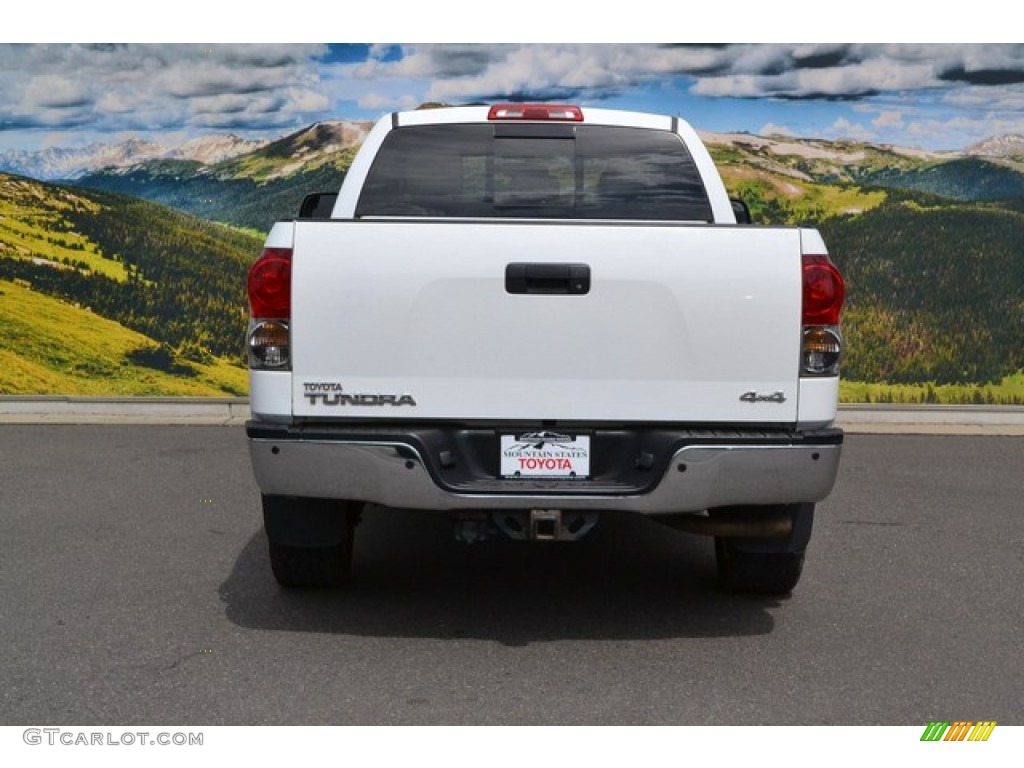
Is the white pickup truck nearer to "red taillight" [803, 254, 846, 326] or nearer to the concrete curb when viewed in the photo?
"red taillight" [803, 254, 846, 326]

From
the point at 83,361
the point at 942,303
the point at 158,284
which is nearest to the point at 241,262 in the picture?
the point at 158,284

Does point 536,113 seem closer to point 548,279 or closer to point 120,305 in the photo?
point 548,279

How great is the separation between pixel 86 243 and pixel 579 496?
8.47 meters

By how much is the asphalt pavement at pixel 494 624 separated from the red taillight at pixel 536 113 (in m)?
2.14

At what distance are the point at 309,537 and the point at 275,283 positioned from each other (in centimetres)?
115

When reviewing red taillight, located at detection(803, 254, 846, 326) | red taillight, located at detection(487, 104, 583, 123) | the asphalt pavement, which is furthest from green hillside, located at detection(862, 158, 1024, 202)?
red taillight, located at detection(803, 254, 846, 326)

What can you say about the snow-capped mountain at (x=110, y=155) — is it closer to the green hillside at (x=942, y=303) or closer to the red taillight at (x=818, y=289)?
the green hillside at (x=942, y=303)

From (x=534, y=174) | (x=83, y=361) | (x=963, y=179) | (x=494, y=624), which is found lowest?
(x=83, y=361)

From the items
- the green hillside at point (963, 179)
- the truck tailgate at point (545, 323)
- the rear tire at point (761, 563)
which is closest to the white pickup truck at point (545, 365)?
the truck tailgate at point (545, 323)

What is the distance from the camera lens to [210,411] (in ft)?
38.5

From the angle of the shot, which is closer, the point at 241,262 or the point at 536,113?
the point at 536,113

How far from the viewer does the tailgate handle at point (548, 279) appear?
15.4 feet

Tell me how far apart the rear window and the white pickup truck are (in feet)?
3.33
